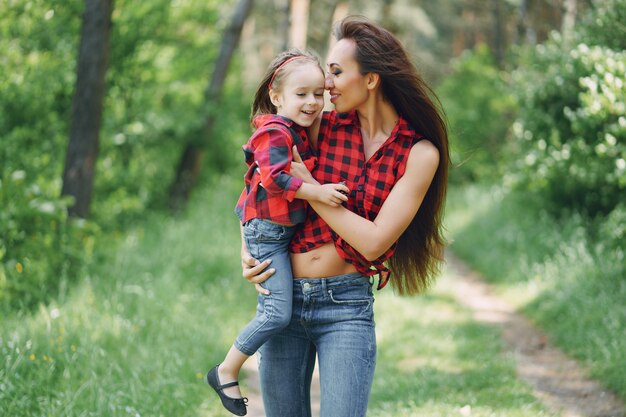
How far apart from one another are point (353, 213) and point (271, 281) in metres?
0.42

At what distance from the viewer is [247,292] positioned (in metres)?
7.05

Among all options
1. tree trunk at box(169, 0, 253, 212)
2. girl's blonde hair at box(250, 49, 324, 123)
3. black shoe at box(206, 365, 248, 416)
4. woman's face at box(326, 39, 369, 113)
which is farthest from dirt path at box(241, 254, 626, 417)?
tree trunk at box(169, 0, 253, 212)

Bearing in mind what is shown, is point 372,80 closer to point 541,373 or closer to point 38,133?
point 541,373

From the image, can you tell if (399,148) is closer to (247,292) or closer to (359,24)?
(359,24)

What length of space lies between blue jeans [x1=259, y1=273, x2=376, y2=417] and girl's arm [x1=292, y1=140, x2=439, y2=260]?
20cm

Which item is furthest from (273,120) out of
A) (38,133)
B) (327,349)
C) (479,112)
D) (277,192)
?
(479,112)

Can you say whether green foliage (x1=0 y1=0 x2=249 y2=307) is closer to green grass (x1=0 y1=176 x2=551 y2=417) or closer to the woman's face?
green grass (x1=0 y1=176 x2=551 y2=417)

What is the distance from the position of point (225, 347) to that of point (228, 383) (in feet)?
8.47

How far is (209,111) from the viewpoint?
10.6 meters

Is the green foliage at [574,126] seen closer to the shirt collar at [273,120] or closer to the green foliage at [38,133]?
the shirt collar at [273,120]

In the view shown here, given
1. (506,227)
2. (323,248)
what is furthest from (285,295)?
(506,227)

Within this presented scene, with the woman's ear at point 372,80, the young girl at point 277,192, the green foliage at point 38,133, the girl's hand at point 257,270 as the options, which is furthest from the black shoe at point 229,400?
the green foliage at point 38,133

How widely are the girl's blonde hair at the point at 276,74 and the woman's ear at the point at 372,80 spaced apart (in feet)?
0.76

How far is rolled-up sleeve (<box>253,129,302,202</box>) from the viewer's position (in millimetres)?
2600
